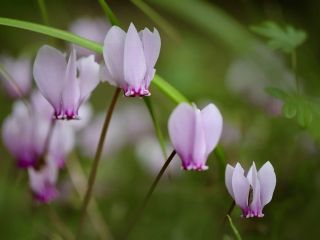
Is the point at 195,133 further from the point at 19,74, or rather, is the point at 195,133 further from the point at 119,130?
the point at 119,130

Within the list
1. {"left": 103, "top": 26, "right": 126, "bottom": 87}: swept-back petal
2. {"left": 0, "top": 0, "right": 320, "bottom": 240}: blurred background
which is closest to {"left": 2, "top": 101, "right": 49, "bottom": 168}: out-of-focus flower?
{"left": 0, "top": 0, "right": 320, "bottom": 240}: blurred background

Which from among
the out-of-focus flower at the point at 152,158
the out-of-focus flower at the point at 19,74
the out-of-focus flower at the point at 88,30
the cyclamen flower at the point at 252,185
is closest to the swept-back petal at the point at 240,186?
the cyclamen flower at the point at 252,185

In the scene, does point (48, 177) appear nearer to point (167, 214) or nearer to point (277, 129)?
point (167, 214)

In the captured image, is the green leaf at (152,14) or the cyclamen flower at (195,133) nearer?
the cyclamen flower at (195,133)

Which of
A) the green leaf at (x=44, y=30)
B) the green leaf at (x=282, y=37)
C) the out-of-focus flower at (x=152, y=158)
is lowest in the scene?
the out-of-focus flower at (x=152, y=158)

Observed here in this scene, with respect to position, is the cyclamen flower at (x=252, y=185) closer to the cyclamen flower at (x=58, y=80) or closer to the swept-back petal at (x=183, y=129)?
the swept-back petal at (x=183, y=129)

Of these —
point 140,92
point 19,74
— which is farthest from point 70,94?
point 19,74

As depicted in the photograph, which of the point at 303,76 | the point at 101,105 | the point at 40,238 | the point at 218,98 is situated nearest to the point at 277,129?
the point at 303,76
